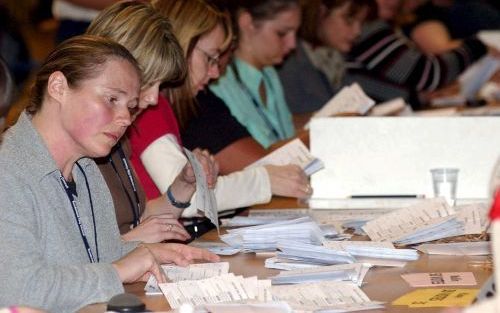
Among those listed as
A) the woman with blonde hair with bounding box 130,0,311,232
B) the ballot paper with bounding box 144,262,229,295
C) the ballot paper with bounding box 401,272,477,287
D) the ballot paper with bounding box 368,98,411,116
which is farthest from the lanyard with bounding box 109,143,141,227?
the ballot paper with bounding box 368,98,411,116

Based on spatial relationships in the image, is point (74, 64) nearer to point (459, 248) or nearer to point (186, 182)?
point (186, 182)

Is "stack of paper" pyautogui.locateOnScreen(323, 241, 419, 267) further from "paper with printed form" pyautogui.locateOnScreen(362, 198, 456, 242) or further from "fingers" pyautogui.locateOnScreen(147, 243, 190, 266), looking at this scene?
"fingers" pyautogui.locateOnScreen(147, 243, 190, 266)

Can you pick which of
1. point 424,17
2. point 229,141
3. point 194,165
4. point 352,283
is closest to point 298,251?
point 352,283

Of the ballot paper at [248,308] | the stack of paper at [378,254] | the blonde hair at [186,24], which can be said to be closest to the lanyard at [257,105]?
the blonde hair at [186,24]

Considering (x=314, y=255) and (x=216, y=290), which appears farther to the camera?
(x=314, y=255)

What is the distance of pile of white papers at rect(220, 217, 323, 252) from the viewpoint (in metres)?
2.80

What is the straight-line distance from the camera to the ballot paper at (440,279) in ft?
7.88

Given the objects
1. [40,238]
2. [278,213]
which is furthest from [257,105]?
[40,238]

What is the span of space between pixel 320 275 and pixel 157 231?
0.60 m

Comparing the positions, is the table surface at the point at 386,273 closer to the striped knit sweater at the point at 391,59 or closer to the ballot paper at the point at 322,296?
the ballot paper at the point at 322,296

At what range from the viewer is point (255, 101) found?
4.64 metres

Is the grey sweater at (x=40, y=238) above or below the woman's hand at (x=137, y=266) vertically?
above

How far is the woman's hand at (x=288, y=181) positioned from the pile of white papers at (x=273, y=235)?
0.72 meters

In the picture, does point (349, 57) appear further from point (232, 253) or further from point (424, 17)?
point (232, 253)
